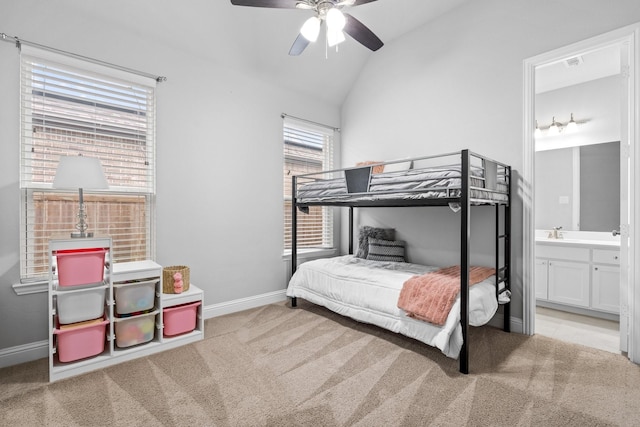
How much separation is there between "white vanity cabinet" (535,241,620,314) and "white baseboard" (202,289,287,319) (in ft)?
9.89

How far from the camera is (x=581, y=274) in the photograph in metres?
3.29

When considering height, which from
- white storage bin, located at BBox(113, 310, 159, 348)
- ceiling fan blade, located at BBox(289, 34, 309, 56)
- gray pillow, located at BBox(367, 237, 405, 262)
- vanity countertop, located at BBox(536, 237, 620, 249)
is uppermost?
ceiling fan blade, located at BBox(289, 34, 309, 56)

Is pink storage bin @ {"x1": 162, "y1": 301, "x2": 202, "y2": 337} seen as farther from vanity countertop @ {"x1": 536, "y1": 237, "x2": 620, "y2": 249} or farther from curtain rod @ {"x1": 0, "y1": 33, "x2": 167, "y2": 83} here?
vanity countertop @ {"x1": 536, "y1": 237, "x2": 620, "y2": 249}

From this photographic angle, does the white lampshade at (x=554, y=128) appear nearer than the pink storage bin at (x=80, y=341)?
No

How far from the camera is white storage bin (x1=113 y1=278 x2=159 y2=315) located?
2318 mm

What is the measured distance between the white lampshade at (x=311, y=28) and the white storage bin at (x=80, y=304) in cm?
229

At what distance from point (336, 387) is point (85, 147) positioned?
2646 mm

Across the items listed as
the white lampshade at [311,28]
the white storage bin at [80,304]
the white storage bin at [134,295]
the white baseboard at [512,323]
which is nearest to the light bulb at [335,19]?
the white lampshade at [311,28]

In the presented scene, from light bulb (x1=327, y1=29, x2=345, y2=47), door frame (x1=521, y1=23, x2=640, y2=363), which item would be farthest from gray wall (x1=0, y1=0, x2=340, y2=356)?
door frame (x1=521, y1=23, x2=640, y2=363)

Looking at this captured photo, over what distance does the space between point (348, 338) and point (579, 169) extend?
3.41m

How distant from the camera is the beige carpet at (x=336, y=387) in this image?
1670 mm

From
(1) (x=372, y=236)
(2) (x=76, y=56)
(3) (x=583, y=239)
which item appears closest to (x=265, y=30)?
(2) (x=76, y=56)

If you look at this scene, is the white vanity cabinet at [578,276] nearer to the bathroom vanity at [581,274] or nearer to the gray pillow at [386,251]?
the bathroom vanity at [581,274]

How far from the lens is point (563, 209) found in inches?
151
